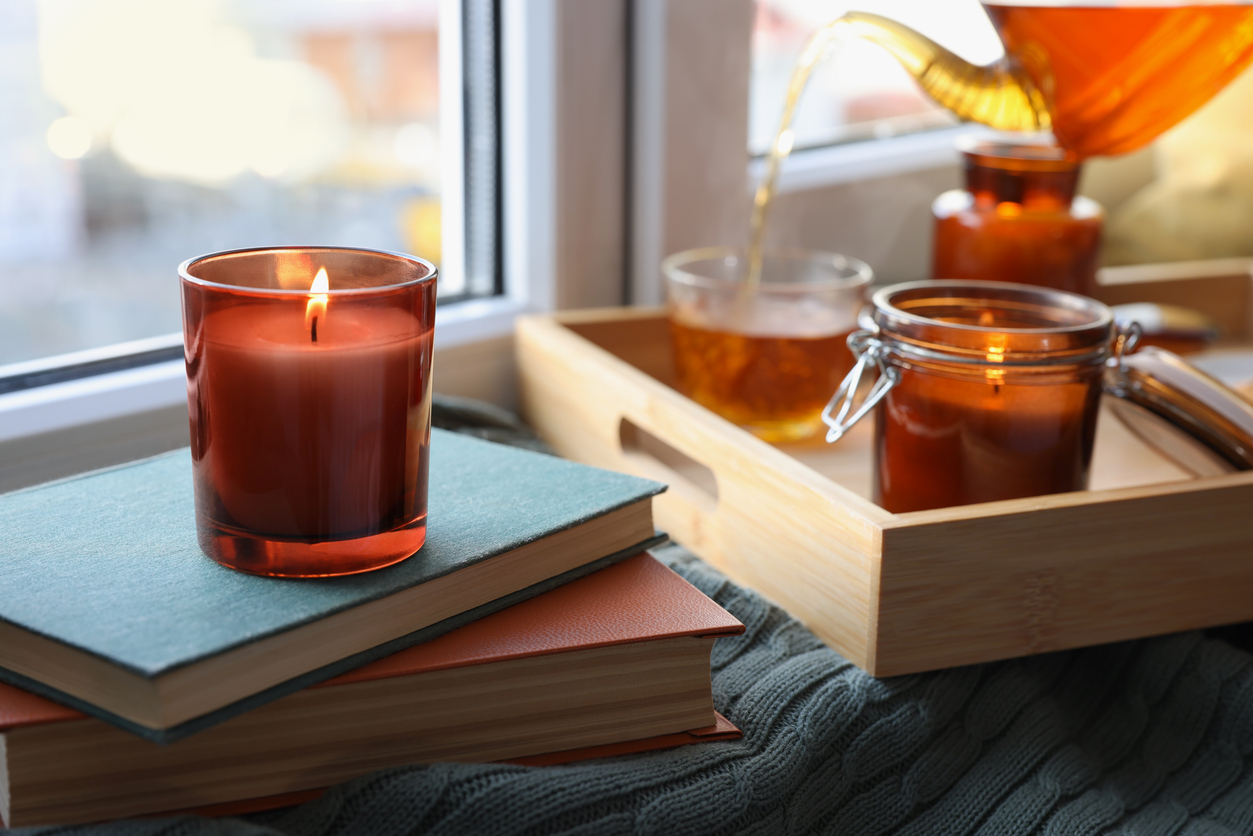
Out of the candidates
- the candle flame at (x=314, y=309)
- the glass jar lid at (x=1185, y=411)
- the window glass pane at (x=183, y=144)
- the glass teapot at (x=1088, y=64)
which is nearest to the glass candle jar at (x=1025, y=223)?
the glass teapot at (x=1088, y=64)

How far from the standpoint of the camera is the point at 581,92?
0.87 metres

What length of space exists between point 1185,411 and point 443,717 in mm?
414

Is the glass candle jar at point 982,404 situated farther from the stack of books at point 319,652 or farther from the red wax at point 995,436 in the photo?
the stack of books at point 319,652

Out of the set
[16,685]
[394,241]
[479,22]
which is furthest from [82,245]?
[16,685]

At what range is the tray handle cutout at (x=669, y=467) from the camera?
0.67m

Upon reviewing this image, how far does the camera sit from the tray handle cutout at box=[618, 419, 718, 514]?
67 cm

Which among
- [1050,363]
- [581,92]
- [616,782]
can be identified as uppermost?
[581,92]

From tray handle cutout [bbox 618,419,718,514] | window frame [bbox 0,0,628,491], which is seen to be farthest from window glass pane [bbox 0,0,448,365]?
tray handle cutout [bbox 618,419,718,514]

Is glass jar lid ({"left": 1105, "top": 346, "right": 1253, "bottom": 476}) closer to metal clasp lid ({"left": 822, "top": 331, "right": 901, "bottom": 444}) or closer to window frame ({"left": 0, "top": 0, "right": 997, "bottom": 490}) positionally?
metal clasp lid ({"left": 822, "top": 331, "right": 901, "bottom": 444})

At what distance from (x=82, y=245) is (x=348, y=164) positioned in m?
0.38

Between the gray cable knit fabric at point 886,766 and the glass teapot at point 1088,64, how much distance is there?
328 mm

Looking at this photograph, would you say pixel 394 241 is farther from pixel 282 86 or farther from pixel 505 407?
pixel 505 407

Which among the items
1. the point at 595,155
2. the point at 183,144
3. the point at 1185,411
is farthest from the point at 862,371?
the point at 183,144

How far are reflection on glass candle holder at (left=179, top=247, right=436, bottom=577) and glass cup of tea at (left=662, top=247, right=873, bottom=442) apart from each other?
1.08 ft
